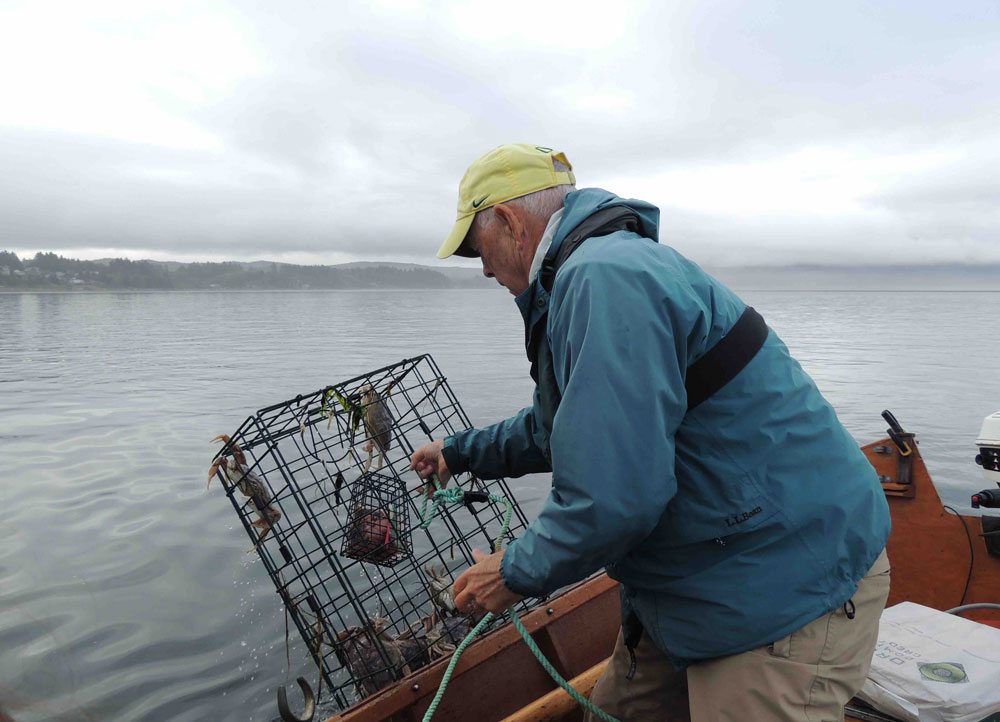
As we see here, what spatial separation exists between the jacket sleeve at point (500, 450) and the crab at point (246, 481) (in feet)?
3.41

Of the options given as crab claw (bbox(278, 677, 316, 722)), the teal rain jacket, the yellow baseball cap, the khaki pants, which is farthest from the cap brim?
crab claw (bbox(278, 677, 316, 722))

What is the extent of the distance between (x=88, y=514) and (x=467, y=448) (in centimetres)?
790

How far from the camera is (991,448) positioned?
157 inches

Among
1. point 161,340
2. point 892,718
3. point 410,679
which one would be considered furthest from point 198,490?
point 161,340

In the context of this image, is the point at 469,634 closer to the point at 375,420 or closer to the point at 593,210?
the point at 375,420

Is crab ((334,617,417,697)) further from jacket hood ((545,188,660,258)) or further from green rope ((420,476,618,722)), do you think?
jacket hood ((545,188,660,258))

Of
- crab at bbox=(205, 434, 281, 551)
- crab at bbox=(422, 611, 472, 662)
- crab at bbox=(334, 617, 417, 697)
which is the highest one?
crab at bbox=(205, 434, 281, 551)

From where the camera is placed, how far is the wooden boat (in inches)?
126

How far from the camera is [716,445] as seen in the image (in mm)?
1841

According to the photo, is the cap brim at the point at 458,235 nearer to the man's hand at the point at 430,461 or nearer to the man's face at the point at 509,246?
the man's face at the point at 509,246

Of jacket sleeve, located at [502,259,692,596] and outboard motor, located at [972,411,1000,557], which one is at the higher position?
jacket sleeve, located at [502,259,692,596]

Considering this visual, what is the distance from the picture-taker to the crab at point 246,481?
3.30m

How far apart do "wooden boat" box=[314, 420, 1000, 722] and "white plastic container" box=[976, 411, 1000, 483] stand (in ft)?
1.14

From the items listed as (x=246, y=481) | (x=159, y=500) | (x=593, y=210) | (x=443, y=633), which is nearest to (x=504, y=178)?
(x=593, y=210)
